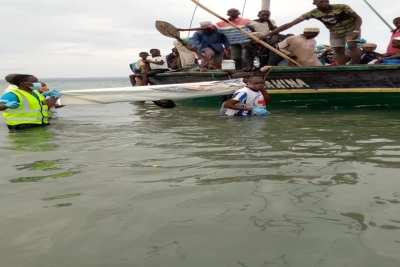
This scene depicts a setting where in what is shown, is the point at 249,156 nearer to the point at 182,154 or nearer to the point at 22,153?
the point at 182,154

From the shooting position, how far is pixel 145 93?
825cm

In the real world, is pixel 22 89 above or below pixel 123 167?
above

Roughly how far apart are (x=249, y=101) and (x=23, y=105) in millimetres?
3569

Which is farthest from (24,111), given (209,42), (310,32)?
(310,32)

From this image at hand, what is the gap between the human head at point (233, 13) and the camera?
9.06 metres

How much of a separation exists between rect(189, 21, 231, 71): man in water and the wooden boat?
99 cm

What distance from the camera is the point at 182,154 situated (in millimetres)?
4316

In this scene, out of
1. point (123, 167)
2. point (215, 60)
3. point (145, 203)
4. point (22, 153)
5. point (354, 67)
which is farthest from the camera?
point (215, 60)

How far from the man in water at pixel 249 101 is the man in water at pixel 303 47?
4.83 feet

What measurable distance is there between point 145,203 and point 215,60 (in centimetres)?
Answer: 768

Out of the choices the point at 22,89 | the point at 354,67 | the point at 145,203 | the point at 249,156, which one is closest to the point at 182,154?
the point at 249,156

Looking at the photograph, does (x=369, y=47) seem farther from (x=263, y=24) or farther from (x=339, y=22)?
(x=263, y=24)

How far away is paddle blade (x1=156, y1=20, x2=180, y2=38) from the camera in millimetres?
9820

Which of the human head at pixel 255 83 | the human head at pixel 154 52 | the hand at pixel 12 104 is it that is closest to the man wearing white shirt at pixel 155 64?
the human head at pixel 154 52
